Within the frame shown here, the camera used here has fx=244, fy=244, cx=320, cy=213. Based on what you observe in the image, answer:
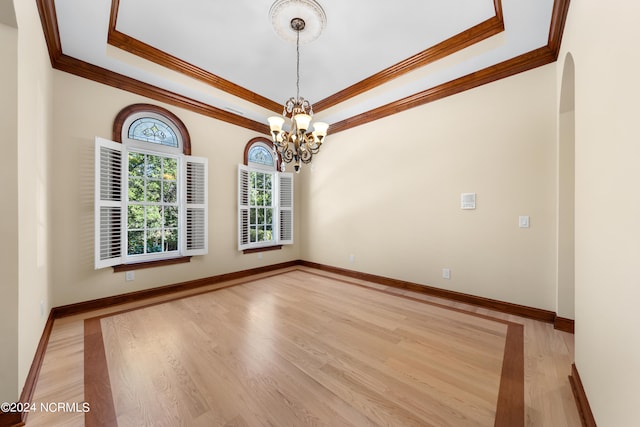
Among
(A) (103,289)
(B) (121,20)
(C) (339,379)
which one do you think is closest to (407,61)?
(B) (121,20)

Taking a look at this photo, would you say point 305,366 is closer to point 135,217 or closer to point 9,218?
point 9,218

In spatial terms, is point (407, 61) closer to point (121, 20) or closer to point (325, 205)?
point (325, 205)

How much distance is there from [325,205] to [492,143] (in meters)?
2.90

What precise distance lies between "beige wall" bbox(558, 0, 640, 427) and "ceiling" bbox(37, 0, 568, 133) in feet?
3.57

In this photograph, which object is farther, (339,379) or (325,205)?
(325,205)

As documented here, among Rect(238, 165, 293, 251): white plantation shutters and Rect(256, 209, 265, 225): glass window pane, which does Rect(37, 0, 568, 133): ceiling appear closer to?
Rect(238, 165, 293, 251): white plantation shutters

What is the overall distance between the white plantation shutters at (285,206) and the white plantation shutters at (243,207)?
0.77m

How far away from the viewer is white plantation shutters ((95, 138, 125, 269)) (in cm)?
284

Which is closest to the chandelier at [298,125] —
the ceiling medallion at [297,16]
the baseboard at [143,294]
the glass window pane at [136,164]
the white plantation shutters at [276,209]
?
the ceiling medallion at [297,16]

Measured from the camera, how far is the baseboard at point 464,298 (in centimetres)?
266

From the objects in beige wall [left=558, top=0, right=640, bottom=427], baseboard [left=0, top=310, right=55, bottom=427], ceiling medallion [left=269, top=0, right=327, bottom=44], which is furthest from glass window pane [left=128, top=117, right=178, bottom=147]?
beige wall [left=558, top=0, right=640, bottom=427]

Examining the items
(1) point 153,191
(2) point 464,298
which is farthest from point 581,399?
(1) point 153,191

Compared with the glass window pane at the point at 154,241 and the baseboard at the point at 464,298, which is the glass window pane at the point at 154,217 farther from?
the baseboard at the point at 464,298

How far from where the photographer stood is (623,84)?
1.02 metres
